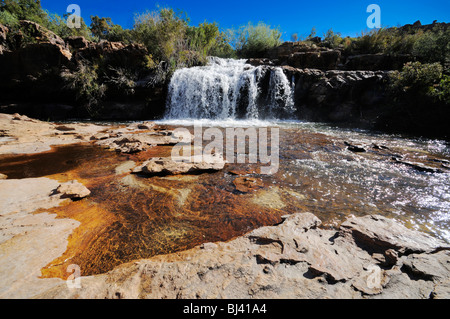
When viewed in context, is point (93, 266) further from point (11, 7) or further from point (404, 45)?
point (11, 7)

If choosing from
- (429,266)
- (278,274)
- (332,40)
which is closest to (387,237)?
(429,266)

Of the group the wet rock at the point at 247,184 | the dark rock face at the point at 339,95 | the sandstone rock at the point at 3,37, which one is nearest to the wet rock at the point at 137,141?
the wet rock at the point at 247,184

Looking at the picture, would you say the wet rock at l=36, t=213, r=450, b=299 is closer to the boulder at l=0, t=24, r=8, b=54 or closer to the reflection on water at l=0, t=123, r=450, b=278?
the reflection on water at l=0, t=123, r=450, b=278

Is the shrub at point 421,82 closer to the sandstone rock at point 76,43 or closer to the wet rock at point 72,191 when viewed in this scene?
the wet rock at point 72,191

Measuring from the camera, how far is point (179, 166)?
3.11 metres

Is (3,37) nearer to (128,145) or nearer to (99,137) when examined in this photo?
(99,137)

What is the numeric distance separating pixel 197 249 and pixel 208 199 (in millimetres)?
888

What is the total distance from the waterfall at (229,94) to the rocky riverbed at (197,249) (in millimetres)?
8133

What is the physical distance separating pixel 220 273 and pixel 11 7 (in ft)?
90.9

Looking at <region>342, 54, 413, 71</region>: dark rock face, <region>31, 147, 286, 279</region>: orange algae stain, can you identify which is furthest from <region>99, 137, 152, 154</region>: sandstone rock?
<region>342, 54, 413, 71</region>: dark rock face

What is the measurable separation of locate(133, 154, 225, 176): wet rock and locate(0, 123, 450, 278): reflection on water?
15 centimetres
